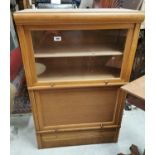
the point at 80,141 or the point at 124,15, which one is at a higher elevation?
the point at 124,15

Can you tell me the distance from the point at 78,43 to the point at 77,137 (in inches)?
36.6

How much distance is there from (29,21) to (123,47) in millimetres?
732

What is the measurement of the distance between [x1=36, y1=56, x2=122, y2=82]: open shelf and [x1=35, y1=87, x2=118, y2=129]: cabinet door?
12 centimetres

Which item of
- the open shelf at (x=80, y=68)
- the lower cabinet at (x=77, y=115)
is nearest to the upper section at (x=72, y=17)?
the open shelf at (x=80, y=68)

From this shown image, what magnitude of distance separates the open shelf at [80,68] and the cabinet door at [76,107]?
4.7 inches

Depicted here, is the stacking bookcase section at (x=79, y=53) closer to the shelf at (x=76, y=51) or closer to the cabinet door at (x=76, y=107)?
the shelf at (x=76, y=51)

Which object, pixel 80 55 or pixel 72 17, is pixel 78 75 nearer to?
pixel 80 55

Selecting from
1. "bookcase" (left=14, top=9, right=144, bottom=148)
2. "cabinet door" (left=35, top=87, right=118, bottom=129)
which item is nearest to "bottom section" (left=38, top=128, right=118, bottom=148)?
"bookcase" (left=14, top=9, right=144, bottom=148)

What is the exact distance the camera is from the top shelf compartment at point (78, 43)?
1.30 meters

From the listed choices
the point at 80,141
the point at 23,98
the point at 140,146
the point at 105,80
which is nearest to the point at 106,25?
the point at 105,80

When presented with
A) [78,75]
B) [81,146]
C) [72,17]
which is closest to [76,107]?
[78,75]

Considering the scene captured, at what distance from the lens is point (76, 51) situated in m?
1.37

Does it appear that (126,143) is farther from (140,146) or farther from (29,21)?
(29,21)
